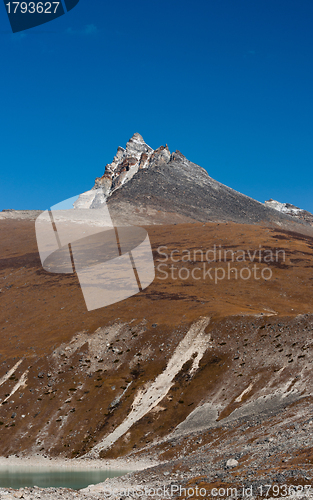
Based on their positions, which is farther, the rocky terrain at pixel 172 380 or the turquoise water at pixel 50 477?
the turquoise water at pixel 50 477

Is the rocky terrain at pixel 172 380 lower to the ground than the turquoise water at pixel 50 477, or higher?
higher

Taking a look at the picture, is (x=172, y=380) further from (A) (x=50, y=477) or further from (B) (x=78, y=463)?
(A) (x=50, y=477)

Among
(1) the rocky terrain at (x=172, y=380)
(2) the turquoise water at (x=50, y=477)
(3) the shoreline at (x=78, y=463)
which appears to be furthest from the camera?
(3) the shoreline at (x=78, y=463)

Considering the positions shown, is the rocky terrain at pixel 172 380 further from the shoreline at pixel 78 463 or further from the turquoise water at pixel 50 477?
the turquoise water at pixel 50 477

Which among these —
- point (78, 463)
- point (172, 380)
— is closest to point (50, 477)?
point (78, 463)

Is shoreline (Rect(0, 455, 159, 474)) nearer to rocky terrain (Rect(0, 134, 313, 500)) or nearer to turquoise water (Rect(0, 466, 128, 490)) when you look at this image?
rocky terrain (Rect(0, 134, 313, 500))

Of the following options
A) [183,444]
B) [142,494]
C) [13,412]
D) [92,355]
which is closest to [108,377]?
[92,355]

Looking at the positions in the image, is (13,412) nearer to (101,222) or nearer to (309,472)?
(309,472)

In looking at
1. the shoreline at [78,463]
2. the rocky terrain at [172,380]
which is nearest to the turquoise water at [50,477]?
the shoreline at [78,463]

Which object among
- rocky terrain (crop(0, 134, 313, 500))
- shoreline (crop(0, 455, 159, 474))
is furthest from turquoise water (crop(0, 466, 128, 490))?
rocky terrain (crop(0, 134, 313, 500))
